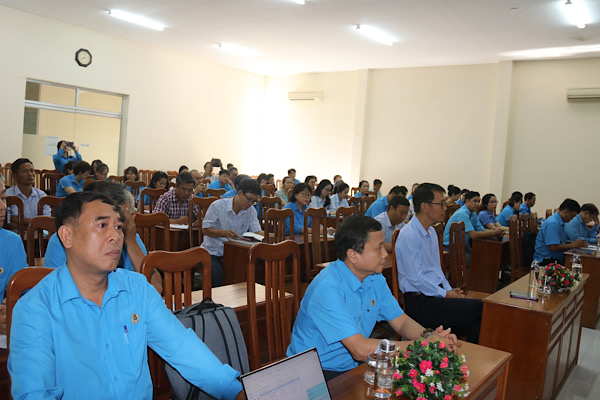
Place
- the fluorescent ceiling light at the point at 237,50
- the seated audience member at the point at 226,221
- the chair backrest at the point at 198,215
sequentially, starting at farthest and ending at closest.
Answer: the fluorescent ceiling light at the point at 237,50
the chair backrest at the point at 198,215
the seated audience member at the point at 226,221

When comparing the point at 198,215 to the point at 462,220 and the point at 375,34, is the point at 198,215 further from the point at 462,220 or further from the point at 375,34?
the point at 375,34

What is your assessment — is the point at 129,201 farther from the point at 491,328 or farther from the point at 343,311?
the point at 491,328

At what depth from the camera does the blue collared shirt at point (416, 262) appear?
2.98 m

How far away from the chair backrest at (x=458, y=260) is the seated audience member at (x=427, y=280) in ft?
1.51

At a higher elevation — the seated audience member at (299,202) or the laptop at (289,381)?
the seated audience member at (299,202)

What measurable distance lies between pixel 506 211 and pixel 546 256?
2.08 m

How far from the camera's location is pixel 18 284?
4.36 ft

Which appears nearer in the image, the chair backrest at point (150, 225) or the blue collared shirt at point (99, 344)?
the blue collared shirt at point (99, 344)

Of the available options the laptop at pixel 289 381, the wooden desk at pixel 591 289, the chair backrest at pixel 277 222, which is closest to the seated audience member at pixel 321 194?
the chair backrest at pixel 277 222

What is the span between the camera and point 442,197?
3145mm

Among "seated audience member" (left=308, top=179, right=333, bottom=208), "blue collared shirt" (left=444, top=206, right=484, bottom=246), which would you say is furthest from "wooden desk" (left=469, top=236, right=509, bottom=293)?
"seated audience member" (left=308, top=179, right=333, bottom=208)

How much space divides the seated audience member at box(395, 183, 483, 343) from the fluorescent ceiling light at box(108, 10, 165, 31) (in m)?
→ 7.21

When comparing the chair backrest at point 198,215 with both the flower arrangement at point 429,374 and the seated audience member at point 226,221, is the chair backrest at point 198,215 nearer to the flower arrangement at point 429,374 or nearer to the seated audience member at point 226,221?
the seated audience member at point 226,221

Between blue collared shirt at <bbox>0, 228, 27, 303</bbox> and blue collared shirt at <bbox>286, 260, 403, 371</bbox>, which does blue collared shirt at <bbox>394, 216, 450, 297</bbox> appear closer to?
blue collared shirt at <bbox>286, 260, 403, 371</bbox>
